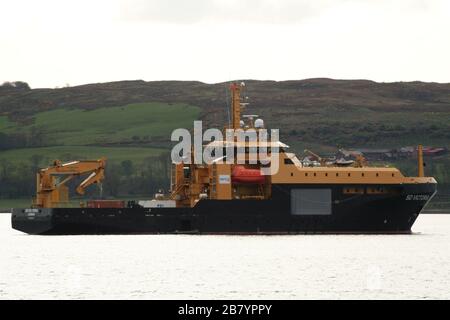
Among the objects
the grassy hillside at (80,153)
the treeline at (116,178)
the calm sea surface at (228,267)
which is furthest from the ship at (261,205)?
the grassy hillside at (80,153)

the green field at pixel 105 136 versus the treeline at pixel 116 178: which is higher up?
the green field at pixel 105 136

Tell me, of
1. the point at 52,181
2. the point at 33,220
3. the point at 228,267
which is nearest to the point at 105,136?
the point at 52,181

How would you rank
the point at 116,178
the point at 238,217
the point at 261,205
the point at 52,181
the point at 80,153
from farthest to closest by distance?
1. the point at 80,153
2. the point at 116,178
3. the point at 52,181
4. the point at 261,205
5. the point at 238,217

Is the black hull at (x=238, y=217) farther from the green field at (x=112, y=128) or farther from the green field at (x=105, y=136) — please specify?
the green field at (x=112, y=128)

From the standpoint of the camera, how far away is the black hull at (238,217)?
75.6 m

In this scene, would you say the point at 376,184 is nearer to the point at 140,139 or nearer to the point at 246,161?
the point at 246,161

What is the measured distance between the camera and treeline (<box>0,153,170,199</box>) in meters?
142

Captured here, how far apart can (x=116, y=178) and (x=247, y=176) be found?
2651 inches

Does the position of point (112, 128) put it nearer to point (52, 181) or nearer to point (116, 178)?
point (116, 178)

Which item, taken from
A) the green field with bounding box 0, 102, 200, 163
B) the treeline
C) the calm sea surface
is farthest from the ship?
the green field with bounding box 0, 102, 200, 163

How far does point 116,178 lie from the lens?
141500 mm

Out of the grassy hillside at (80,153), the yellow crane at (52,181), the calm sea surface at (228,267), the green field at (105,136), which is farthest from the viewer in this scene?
the green field at (105,136)

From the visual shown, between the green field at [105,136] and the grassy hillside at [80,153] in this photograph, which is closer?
the grassy hillside at [80,153]

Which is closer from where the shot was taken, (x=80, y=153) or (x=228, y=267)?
(x=228, y=267)
